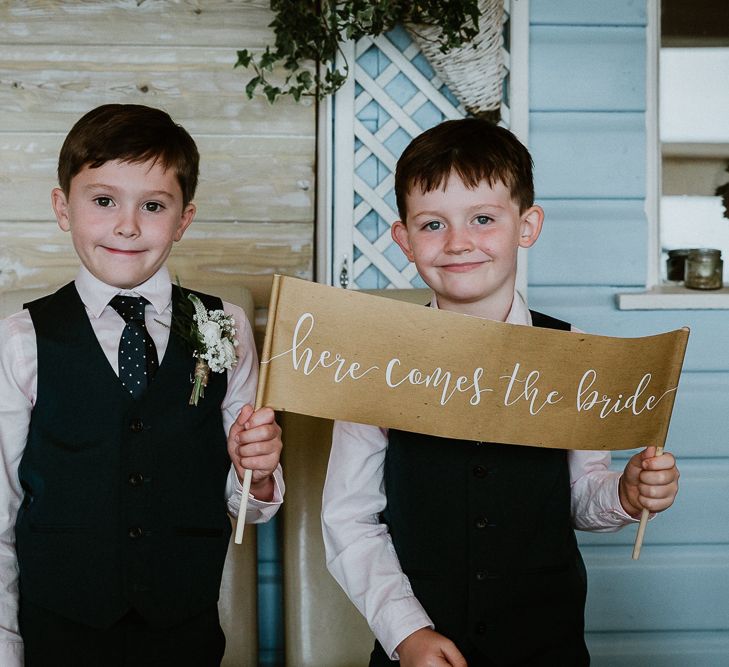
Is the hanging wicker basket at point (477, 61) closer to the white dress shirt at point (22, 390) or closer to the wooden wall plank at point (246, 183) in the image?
the wooden wall plank at point (246, 183)

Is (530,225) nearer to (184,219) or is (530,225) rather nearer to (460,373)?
(460,373)

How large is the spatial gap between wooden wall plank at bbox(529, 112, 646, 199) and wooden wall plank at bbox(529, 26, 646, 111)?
33mm

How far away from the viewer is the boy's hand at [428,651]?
115 cm

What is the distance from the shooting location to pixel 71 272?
6.63 feet

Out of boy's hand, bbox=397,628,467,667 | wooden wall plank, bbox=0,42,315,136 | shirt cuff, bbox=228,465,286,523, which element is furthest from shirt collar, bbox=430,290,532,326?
wooden wall plank, bbox=0,42,315,136

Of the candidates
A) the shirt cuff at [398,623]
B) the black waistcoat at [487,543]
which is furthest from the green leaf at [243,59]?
the shirt cuff at [398,623]

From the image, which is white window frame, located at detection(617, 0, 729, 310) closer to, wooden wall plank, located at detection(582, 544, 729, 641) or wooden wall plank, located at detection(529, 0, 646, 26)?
wooden wall plank, located at detection(529, 0, 646, 26)

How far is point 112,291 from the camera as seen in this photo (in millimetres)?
1381

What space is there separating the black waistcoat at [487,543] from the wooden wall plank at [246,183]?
2.97ft

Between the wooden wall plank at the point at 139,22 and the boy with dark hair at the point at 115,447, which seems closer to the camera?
the boy with dark hair at the point at 115,447

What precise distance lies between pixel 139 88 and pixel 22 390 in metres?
0.95

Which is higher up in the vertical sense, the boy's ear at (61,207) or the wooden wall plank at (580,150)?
the wooden wall plank at (580,150)

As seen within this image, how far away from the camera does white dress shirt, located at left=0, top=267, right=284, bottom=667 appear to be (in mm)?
1323

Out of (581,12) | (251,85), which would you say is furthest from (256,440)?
(581,12)
